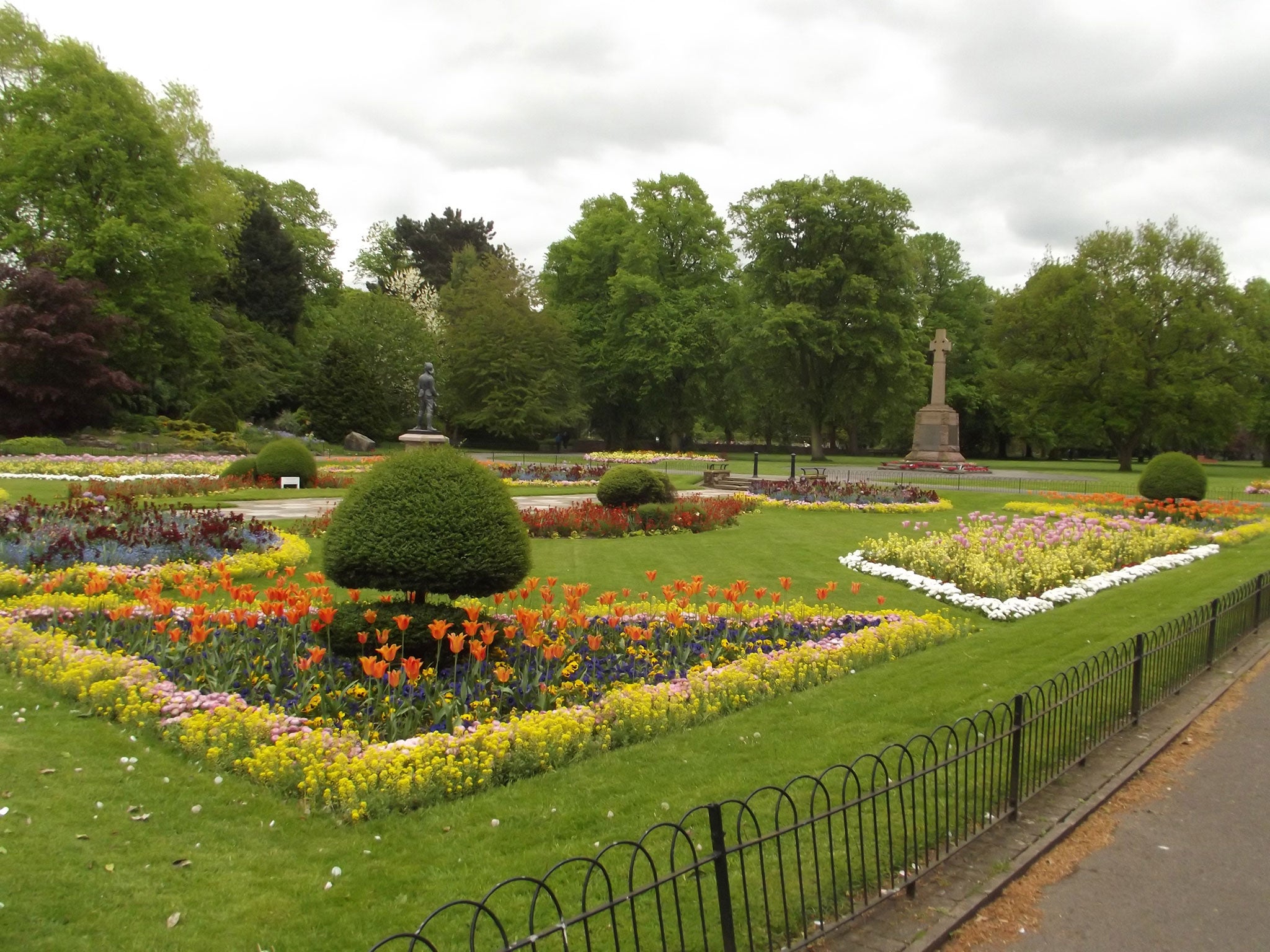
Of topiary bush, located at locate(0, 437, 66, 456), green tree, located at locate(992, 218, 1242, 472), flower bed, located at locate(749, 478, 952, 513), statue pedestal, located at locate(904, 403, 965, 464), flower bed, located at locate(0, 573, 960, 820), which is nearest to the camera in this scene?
flower bed, located at locate(0, 573, 960, 820)

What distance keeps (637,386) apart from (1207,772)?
158ft

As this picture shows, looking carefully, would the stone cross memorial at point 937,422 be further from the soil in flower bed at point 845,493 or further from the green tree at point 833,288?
the soil in flower bed at point 845,493

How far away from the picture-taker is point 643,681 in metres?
6.86

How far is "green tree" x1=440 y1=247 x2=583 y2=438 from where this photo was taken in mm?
47188

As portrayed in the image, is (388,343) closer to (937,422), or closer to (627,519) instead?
(937,422)

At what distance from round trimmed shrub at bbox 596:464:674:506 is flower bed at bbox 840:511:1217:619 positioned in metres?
4.54

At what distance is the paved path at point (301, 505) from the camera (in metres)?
17.4

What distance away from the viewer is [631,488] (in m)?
18.0

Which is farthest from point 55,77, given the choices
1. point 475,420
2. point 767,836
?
point 767,836

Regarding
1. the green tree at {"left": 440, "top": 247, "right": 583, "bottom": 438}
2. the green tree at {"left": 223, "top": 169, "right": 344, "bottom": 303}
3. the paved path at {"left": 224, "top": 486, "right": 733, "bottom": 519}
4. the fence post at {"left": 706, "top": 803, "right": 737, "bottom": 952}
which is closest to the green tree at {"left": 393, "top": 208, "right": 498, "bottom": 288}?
the green tree at {"left": 223, "top": 169, "right": 344, "bottom": 303}

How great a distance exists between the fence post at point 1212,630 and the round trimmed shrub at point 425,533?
19.7ft

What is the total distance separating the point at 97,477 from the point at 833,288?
32.9m

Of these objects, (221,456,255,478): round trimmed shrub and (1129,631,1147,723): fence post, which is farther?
(221,456,255,478): round trimmed shrub

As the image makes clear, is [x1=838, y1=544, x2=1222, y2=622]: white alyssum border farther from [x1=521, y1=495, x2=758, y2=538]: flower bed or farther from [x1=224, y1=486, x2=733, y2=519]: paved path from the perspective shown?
[x1=224, y1=486, x2=733, y2=519]: paved path
